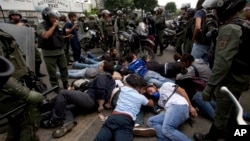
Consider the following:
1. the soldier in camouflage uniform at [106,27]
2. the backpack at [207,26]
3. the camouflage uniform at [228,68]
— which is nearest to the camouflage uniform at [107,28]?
the soldier in camouflage uniform at [106,27]

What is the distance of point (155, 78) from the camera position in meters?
4.40

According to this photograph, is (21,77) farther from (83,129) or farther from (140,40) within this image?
(140,40)

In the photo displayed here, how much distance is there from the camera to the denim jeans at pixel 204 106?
3248mm

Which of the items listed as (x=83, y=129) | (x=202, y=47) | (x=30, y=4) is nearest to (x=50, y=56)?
(x=83, y=129)

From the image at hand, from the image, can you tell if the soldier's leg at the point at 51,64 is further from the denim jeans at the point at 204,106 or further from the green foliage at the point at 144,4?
the green foliage at the point at 144,4

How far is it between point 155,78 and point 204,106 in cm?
129

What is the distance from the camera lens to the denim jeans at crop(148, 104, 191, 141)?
2.60 m

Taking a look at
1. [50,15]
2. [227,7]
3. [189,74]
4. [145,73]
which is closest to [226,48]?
[227,7]

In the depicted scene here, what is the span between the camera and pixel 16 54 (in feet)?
7.06

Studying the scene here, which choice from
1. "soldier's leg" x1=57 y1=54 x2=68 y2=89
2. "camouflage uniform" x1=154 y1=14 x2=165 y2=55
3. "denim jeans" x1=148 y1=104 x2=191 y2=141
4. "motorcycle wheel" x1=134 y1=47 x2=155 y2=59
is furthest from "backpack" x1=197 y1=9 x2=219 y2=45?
"camouflage uniform" x1=154 y1=14 x2=165 y2=55

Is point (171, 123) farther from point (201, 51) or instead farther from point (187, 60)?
point (201, 51)

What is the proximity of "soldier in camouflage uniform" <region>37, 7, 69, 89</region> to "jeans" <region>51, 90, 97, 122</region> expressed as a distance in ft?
3.78

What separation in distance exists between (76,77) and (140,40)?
223cm

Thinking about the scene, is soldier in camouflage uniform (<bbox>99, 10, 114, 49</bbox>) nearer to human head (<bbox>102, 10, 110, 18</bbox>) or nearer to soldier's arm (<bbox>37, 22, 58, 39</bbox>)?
human head (<bbox>102, 10, 110, 18</bbox>)
